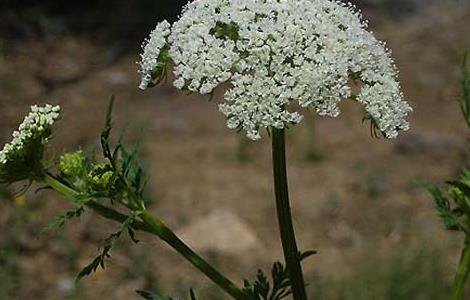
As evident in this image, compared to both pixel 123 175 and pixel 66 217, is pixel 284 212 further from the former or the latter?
pixel 66 217

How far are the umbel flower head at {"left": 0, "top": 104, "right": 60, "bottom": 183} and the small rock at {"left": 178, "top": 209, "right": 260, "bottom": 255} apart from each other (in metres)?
4.05

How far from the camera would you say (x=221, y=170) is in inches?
325

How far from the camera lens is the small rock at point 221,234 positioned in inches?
278

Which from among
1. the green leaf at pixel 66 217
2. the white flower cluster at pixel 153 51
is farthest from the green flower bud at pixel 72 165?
the white flower cluster at pixel 153 51

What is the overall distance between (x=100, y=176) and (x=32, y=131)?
246 mm

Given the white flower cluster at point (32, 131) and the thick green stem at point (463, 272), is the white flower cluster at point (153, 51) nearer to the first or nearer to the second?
the white flower cluster at point (32, 131)

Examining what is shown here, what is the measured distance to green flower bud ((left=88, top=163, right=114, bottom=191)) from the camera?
2895 millimetres

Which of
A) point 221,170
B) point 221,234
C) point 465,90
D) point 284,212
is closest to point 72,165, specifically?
point 284,212

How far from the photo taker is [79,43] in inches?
418

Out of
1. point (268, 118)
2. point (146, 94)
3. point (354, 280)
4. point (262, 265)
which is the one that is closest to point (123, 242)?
point (262, 265)

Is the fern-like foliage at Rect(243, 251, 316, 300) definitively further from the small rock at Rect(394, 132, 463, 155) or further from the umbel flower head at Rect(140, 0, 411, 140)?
the small rock at Rect(394, 132, 463, 155)

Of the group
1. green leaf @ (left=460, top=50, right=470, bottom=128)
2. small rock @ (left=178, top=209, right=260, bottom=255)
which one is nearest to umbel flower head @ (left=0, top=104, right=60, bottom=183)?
green leaf @ (left=460, top=50, right=470, bottom=128)

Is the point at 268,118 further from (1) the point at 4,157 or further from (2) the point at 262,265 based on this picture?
(2) the point at 262,265

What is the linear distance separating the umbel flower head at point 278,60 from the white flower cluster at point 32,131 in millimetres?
360
